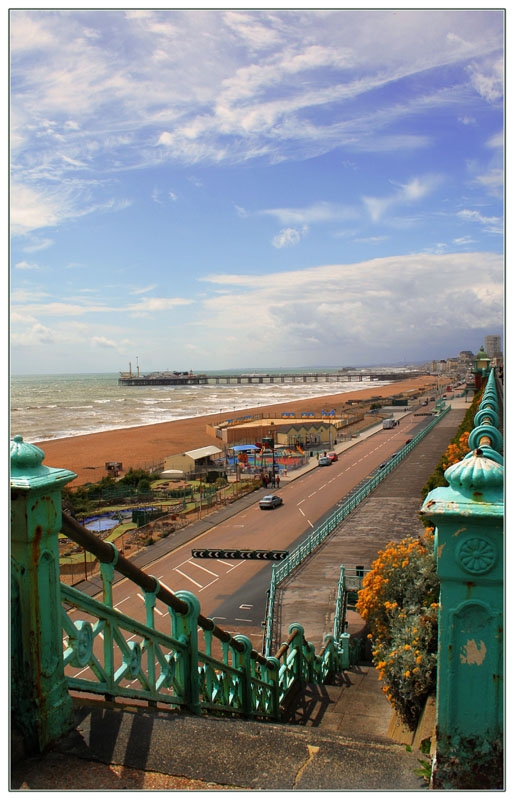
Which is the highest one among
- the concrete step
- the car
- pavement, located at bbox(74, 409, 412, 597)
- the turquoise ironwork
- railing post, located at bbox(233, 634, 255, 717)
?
the turquoise ironwork

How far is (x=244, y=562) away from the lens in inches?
838

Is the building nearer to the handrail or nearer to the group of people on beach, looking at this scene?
the group of people on beach

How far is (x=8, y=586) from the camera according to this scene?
2.82 meters

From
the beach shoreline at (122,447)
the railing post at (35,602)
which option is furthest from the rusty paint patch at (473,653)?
the beach shoreline at (122,447)

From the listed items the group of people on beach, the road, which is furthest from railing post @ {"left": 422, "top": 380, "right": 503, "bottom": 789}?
the group of people on beach

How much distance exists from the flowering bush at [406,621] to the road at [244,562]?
6967 mm

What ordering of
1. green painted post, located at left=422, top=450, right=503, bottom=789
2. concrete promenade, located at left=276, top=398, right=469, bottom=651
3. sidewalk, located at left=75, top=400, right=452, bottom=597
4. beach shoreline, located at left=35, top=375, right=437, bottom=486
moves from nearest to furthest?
green painted post, located at left=422, top=450, right=503, bottom=789, concrete promenade, located at left=276, top=398, right=469, bottom=651, sidewalk, located at left=75, top=400, right=452, bottom=597, beach shoreline, located at left=35, top=375, right=437, bottom=486

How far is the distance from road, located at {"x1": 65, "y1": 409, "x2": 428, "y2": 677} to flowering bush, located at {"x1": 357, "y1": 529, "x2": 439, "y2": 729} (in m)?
6.97

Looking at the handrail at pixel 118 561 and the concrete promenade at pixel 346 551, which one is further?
the concrete promenade at pixel 346 551

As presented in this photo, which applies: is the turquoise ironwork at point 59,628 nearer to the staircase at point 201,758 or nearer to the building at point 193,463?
the staircase at point 201,758

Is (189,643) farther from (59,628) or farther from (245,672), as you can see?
(245,672)

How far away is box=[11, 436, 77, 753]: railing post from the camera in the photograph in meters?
2.97

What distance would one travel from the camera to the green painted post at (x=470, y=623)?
2408mm

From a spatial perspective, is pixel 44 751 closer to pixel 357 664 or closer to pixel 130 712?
pixel 130 712
